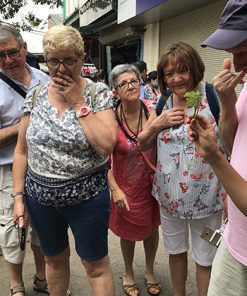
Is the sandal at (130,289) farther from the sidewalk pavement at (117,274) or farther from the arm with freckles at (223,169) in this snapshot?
the arm with freckles at (223,169)

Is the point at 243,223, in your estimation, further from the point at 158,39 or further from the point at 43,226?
the point at 158,39

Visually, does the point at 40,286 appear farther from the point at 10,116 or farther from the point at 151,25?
the point at 151,25

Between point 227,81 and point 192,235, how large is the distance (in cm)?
119

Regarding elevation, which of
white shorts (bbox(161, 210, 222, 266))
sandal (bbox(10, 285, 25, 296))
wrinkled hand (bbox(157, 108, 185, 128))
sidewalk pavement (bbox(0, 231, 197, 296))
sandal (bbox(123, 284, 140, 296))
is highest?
wrinkled hand (bbox(157, 108, 185, 128))

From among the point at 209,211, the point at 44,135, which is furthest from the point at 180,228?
the point at 44,135

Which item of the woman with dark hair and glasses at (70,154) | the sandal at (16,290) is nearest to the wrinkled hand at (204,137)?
the woman with dark hair and glasses at (70,154)

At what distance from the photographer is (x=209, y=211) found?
2.16 m

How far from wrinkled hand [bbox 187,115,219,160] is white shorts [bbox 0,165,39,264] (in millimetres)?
1572

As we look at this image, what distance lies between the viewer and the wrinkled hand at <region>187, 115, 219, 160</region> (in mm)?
1296

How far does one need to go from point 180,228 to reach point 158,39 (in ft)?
31.5

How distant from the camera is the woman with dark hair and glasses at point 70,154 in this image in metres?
1.87

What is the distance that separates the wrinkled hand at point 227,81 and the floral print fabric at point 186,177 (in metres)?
0.56

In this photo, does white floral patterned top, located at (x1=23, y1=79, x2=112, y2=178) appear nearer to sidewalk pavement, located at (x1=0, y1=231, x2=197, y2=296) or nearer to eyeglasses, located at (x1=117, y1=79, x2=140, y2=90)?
eyeglasses, located at (x1=117, y1=79, x2=140, y2=90)

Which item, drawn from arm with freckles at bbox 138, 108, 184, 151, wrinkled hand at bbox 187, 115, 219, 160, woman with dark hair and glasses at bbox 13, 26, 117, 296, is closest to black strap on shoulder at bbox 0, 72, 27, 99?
woman with dark hair and glasses at bbox 13, 26, 117, 296
